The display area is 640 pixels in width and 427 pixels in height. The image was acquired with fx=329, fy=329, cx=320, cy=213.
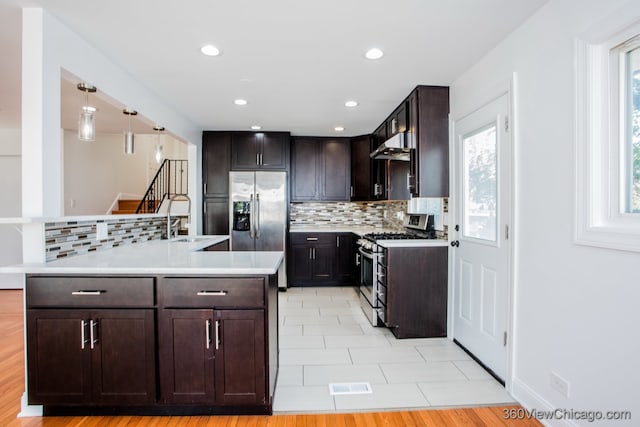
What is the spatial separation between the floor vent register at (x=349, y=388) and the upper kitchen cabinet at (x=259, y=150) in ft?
10.7

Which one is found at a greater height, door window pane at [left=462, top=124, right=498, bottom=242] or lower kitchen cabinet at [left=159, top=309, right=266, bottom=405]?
door window pane at [left=462, top=124, right=498, bottom=242]

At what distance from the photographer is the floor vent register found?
7.06 feet

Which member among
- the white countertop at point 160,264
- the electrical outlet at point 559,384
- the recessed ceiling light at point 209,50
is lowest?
the electrical outlet at point 559,384

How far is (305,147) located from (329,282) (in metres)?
2.11

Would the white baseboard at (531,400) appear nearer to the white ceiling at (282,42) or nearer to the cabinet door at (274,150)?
the white ceiling at (282,42)

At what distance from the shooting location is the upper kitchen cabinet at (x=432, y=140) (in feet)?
9.76

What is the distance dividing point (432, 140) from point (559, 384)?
201 cm

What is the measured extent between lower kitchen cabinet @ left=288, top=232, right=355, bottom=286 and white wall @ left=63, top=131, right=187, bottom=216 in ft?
12.1

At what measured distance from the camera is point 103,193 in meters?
6.12

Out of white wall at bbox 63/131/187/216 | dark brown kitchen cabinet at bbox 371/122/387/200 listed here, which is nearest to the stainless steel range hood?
dark brown kitchen cabinet at bbox 371/122/387/200

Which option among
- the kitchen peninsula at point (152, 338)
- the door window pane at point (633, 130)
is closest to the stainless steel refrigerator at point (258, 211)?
the kitchen peninsula at point (152, 338)

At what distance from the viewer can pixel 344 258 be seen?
4.98 m

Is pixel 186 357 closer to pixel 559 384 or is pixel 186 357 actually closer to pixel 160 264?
pixel 160 264

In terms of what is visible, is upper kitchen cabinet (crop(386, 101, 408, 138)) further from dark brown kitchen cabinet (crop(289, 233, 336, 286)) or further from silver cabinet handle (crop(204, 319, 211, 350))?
silver cabinet handle (crop(204, 319, 211, 350))
